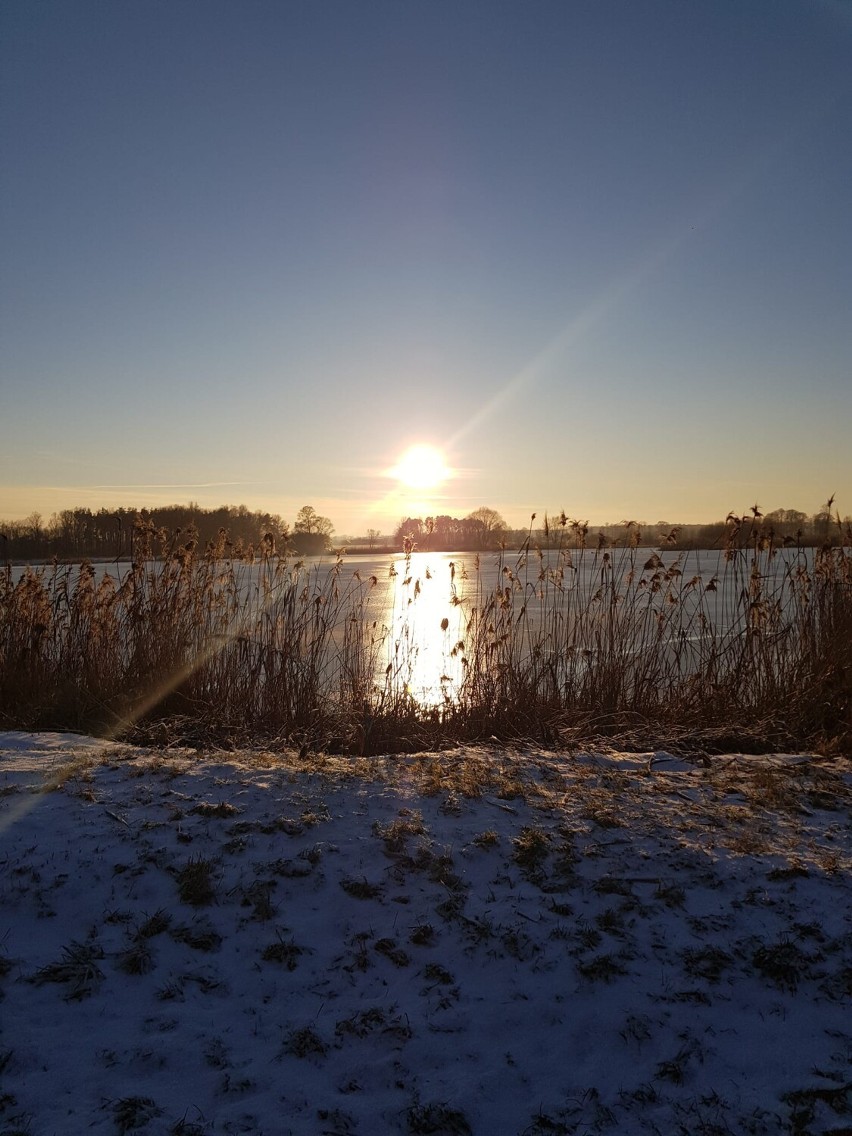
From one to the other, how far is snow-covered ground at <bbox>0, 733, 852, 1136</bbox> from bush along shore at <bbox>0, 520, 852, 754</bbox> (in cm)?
172

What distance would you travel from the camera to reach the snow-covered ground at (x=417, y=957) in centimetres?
195

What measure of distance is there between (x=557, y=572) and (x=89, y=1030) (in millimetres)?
5887

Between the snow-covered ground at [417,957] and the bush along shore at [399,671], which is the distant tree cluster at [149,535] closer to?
the bush along shore at [399,671]

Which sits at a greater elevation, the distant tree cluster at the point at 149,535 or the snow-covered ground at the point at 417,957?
the distant tree cluster at the point at 149,535

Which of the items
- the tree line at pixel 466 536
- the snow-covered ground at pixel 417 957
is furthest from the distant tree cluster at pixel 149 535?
the snow-covered ground at pixel 417 957

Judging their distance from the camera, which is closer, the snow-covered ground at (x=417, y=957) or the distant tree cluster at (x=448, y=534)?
the snow-covered ground at (x=417, y=957)

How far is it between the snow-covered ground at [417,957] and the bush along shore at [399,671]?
1.72m

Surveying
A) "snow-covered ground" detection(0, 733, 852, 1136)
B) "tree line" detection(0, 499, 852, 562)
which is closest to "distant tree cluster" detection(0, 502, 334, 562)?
"tree line" detection(0, 499, 852, 562)

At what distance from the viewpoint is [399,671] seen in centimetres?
652

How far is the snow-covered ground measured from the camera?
1.95 metres

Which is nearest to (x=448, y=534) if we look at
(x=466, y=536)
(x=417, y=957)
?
(x=466, y=536)

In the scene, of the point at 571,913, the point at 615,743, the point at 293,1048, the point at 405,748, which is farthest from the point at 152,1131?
the point at 615,743

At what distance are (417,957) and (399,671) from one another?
4.08 metres

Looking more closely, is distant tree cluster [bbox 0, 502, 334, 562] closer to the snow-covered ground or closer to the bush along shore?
the bush along shore
